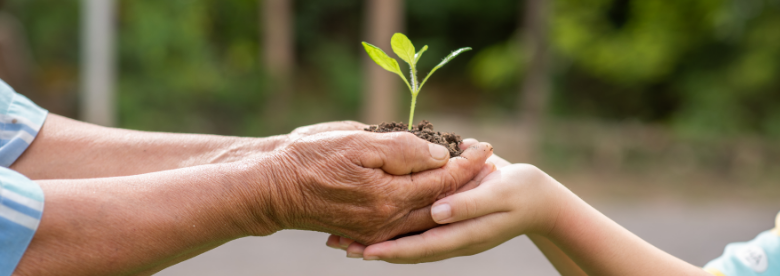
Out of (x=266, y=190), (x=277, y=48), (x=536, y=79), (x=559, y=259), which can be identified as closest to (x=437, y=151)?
(x=266, y=190)

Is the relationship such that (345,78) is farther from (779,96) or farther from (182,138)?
(182,138)

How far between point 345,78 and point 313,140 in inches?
458

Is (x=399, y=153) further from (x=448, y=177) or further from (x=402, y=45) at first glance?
(x=402, y=45)

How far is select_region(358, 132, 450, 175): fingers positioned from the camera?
1.66 m

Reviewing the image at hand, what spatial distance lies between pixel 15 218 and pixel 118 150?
2.38ft

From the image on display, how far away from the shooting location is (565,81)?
12.6 m

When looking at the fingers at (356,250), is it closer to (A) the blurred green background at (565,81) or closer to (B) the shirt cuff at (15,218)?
(B) the shirt cuff at (15,218)

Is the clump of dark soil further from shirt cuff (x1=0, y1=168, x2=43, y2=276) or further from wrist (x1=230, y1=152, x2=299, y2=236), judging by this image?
shirt cuff (x1=0, y1=168, x2=43, y2=276)

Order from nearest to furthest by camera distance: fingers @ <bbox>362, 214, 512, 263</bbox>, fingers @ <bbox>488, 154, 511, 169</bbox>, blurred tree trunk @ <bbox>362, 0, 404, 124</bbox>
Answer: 1. fingers @ <bbox>362, 214, 512, 263</bbox>
2. fingers @ <bbox>488, 154, 511, 169</bbox>
3. blurred tree trunk @ <bbox>362, 0, 404, 124</bbox>

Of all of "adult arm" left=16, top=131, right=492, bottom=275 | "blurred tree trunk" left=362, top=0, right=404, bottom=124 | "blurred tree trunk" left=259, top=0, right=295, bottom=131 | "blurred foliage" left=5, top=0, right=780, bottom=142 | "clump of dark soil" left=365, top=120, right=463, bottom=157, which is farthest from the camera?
"blurred tree trunk" left=259, top=0, right=295, bottom=131

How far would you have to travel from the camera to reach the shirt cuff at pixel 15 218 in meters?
1.26

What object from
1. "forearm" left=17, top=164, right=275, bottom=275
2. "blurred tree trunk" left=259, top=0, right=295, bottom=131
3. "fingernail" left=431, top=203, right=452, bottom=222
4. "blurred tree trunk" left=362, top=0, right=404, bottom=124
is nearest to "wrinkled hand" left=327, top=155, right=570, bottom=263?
"fingernail" left=431, top=203, right=452, bottom=222

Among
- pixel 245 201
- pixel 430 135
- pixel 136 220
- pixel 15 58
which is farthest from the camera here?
pixel 15 58

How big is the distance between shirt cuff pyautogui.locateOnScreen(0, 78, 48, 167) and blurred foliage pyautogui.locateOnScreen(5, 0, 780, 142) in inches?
275
